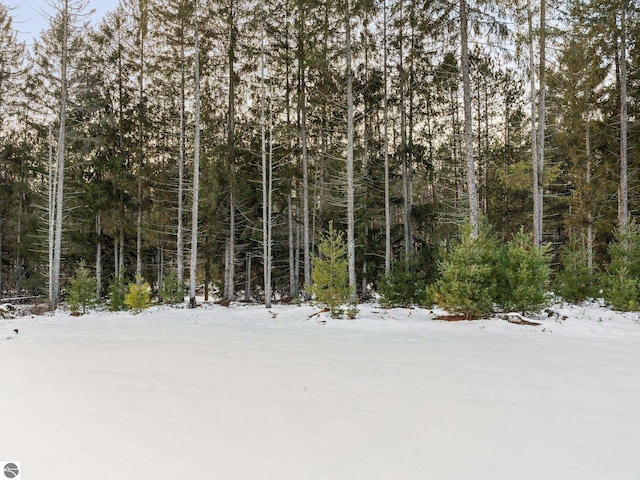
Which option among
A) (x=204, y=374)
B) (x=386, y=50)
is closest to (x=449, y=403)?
(x=204, y=374)

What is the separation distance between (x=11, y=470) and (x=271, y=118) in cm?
1402

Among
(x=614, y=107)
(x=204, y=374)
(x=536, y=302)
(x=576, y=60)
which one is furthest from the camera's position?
(x=614, y=107)

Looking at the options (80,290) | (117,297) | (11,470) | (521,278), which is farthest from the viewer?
(117,297)

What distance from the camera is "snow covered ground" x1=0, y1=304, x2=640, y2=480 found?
7.47 ft

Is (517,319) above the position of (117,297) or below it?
above

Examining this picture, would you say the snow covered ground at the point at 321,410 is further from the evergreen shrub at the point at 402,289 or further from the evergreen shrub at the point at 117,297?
the evergreen shrub at the point at 117,297

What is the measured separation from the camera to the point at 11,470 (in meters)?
2.16

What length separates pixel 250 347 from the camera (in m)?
6.32

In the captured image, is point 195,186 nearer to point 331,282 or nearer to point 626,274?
point 331,282

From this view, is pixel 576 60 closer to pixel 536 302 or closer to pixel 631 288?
pixel 631 288

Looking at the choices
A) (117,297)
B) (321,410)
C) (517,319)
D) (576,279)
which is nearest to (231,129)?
(117,297)

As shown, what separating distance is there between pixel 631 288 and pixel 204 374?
1139 cm

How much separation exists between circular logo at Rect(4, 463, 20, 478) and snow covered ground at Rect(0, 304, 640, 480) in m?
0.04

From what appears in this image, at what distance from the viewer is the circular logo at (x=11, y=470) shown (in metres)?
2.12
